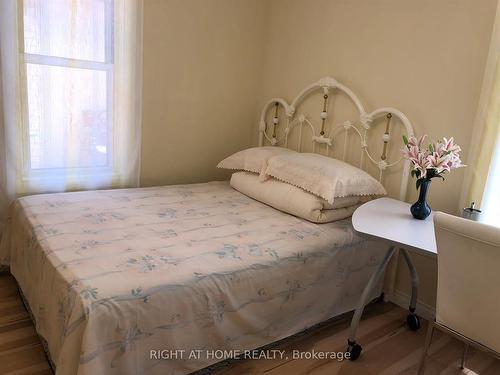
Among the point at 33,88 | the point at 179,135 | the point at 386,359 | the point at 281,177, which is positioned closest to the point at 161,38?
the point at 179,135

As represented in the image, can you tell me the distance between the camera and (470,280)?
137cm

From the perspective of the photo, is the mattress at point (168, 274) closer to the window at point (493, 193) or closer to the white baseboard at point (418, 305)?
the white baseboard at point (418, 305)

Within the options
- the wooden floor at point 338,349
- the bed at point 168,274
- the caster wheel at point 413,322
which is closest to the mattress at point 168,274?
the bed at point 168,274

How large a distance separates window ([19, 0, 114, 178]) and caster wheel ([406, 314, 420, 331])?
2150mm

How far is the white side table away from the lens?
165 cm

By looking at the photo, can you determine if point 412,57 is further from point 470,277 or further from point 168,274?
point 168,274

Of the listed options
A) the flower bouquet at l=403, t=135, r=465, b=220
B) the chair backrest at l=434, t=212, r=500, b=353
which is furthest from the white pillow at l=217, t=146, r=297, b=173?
the chair backrest at l=434, t=212, r=500, b=353

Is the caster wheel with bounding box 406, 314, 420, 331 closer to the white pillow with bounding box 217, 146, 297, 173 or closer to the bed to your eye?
the bed

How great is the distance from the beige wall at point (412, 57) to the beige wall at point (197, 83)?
1.52 feet

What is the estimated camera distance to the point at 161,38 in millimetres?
2756

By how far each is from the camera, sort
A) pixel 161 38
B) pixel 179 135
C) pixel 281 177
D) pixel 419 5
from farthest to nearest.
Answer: pixel 179 135
pixel 161 38
pixel 281 177
pixel 419 5

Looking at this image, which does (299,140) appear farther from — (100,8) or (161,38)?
(100,8)

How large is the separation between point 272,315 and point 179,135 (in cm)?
163

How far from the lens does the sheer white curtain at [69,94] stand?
2.24 metres
